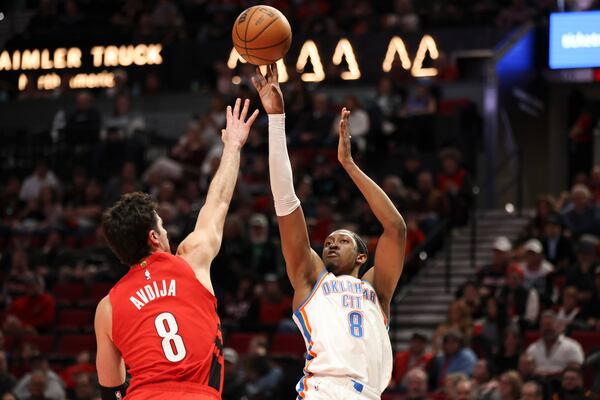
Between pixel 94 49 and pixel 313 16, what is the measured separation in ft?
14.9

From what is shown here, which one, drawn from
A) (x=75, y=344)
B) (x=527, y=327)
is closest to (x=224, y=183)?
(x=527, y=327)

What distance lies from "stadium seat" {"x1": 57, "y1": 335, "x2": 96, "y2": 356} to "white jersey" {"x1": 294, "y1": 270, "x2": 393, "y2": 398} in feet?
30.9

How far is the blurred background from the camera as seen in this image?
13.2 m

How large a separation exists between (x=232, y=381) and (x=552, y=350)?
11.0 feet

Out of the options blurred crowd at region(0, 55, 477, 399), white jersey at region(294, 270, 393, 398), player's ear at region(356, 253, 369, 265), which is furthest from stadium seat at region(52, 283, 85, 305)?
white jersey at region(294, 270, 393, 398)

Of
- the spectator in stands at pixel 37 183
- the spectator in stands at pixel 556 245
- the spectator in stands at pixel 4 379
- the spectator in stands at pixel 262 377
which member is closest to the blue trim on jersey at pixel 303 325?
the spectator in stands at pixel 262 377

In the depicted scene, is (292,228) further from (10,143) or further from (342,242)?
(10,143)

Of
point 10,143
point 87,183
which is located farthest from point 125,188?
point 10,143

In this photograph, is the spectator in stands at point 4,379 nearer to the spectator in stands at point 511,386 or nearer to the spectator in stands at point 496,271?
the spectator in stands at point 496,271

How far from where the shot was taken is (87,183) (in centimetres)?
1939

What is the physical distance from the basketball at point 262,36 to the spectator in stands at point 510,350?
20.2ft

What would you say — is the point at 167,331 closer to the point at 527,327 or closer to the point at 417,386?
the point at 417,386

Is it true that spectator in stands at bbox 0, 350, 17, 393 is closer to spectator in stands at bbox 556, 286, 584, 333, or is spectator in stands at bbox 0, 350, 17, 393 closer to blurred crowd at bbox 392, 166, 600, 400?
blurred crowd at bbox 392, 166, 600, 400

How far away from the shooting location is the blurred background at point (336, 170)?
13.2 m
